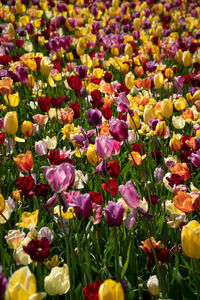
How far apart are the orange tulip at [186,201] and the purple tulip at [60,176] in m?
0.42

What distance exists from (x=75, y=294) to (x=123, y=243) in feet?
1.10

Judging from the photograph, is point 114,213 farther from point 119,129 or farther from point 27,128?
point 27,128

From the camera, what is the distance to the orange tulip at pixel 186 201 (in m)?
1.53

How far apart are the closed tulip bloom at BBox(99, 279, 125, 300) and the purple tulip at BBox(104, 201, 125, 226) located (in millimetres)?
378

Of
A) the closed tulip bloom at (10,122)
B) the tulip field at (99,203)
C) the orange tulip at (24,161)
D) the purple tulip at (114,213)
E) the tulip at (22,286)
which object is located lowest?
the tulip field at (99,203)

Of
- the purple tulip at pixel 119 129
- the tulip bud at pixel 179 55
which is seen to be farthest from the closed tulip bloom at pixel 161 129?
the tulip bud at pixel 179 55

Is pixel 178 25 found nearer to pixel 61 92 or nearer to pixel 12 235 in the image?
pixel 61 92

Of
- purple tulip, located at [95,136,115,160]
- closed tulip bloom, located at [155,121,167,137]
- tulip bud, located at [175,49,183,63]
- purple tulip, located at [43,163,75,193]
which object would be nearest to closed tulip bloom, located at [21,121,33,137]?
closed tulip bloom, located at [155,121,167,137]

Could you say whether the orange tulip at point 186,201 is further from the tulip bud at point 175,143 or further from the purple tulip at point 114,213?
the tulip bud at point 175,143

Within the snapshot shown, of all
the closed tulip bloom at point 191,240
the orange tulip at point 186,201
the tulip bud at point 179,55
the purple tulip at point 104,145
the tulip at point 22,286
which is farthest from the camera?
the tulip bud at point 179,55

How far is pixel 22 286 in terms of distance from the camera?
90 centimetres

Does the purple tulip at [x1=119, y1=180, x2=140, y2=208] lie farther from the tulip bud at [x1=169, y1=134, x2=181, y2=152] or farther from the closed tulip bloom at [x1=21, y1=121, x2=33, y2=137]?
the closed tulip bloom at [x1=21, y1=121, x2=33, y2=137]

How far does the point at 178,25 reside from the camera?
23.3 ft

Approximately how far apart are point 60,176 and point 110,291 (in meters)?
0.48
